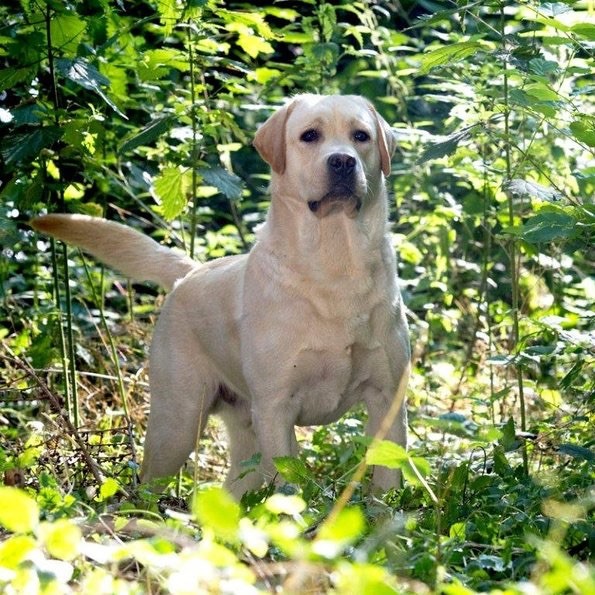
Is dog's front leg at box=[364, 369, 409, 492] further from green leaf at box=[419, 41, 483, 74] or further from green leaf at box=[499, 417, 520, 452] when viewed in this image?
green leaf at box=[419, 41, 483, 74]

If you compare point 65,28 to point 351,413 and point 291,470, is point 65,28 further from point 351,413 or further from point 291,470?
point 351,413

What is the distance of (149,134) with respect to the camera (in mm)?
4719

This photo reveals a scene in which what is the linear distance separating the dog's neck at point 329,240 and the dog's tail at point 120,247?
2.50 feet

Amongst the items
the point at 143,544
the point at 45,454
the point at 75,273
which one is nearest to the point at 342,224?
the point at 45,454

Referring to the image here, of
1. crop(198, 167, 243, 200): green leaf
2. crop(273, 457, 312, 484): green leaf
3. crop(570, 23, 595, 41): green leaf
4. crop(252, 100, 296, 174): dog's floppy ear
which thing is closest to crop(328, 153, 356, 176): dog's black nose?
crop(252, 100, 296, 174): dog's floppy ear

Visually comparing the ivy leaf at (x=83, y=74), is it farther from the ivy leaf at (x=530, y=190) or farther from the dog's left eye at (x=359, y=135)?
the ivy leaf at (x=530, y=190)

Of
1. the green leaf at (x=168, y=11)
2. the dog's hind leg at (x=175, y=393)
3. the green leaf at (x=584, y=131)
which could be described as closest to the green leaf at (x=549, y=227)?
the green leaf at (x=584, y=131)

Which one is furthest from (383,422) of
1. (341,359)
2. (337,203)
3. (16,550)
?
(16,550)

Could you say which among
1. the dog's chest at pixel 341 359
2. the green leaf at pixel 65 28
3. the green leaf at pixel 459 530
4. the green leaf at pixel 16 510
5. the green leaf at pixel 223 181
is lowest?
the dog's chest at pixel 341 359

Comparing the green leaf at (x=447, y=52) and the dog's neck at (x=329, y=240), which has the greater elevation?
the green leaf at (x=447, y=52)

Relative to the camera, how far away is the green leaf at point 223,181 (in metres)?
4.81

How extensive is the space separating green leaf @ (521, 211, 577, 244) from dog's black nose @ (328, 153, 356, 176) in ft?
2.42

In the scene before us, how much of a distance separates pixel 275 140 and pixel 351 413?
208 centimetres

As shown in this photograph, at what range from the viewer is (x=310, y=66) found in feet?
18.7
